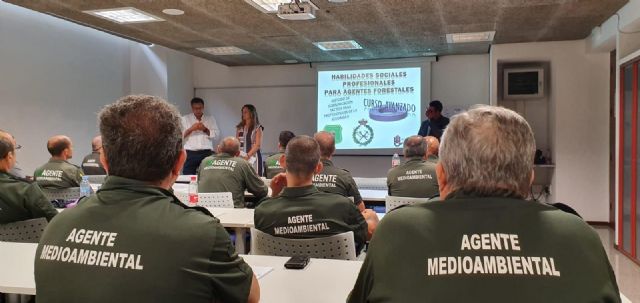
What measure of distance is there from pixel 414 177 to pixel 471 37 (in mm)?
3628

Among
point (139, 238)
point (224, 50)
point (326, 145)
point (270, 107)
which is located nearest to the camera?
point (139, 238)

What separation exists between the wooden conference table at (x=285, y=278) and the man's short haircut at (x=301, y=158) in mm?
488

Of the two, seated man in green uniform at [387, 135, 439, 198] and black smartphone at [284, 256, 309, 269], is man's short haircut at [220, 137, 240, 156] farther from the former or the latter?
black smartphone at [284, 256, 309, 269]

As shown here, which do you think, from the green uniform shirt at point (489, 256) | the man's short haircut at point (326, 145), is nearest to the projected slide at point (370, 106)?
the man's short haircut at point (326, 145)

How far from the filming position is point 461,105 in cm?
819

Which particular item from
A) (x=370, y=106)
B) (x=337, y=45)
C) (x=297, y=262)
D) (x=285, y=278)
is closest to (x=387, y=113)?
(x=370, y=106)

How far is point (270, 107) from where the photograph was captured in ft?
29.8

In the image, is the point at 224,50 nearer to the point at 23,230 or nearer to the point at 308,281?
the point at 23,230

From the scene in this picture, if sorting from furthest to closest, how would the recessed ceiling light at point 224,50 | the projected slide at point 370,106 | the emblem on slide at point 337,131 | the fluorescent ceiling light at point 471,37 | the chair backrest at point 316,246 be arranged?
the emblem on slide at point 337,131 < the projected slide at point 370,106 < the recessed ceiling light at point 224,50 < the fluorescent ceiling light at point 471,37 < the chair backrest at point 316,246

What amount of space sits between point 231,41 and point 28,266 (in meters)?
5.25

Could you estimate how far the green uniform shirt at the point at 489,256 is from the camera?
0.99 meters

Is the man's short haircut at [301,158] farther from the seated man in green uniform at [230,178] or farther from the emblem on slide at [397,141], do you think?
the emblem on slide at [397,141]

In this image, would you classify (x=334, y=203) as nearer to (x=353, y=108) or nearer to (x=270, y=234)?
(x=270, y=234)

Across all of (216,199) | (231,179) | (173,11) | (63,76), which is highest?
(173,11)
